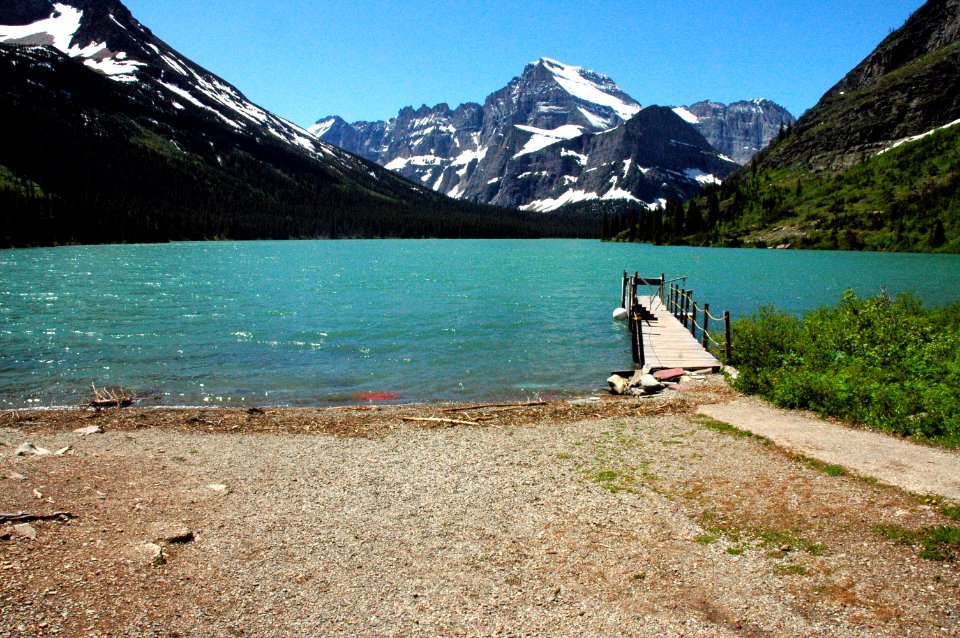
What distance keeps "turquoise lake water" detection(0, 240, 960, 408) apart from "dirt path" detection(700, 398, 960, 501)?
832cm

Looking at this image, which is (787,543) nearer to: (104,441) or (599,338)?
(104,441)

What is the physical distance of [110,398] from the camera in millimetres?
22062

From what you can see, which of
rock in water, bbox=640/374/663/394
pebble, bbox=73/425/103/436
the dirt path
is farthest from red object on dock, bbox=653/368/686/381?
pebble, bbox=73/425/103/436

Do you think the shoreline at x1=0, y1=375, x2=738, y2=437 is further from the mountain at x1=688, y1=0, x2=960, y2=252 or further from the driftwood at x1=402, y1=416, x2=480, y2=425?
the mountain at x1=688, y1=0, x2=960, y2=252

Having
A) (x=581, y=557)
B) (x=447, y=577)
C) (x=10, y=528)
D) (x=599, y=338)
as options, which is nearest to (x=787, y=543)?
(x=581, y=557)

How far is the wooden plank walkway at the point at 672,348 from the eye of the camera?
25953 mm

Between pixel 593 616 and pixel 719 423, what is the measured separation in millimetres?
10445

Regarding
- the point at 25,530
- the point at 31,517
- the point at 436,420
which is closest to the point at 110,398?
the point at 436,420

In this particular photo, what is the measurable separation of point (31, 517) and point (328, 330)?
94.5 feet

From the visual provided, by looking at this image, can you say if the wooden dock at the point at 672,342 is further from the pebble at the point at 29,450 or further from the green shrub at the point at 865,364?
the pebble at the point at 29,450

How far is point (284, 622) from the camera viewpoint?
7.76 m

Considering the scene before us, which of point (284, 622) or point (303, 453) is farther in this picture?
point (303, 453)

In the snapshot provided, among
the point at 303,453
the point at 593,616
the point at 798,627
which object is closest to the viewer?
the point at 798,627

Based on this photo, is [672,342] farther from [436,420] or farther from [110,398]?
[110,398]
